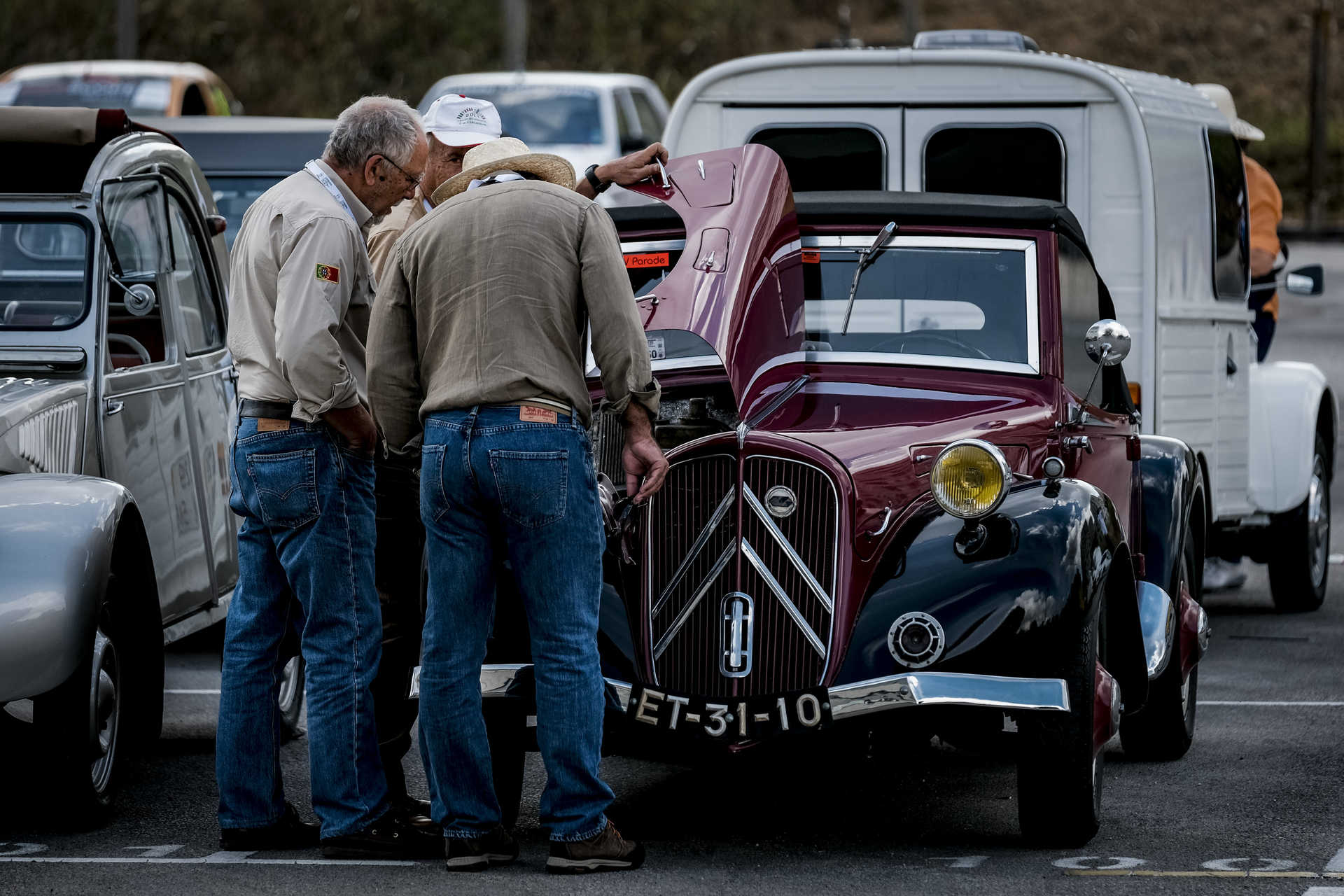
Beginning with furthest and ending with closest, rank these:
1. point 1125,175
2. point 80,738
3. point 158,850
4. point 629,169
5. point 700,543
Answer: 1. point 1125,175
2. point 629,169
3. point 80,738
4. point 158,850
5. point 700,543

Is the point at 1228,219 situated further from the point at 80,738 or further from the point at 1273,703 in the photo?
the point at 80,738

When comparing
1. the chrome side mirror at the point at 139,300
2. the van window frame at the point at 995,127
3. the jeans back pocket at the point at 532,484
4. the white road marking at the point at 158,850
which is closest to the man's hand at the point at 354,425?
the jeans back pocket at the point at 532,484

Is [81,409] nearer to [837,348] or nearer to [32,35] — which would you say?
[837,348]

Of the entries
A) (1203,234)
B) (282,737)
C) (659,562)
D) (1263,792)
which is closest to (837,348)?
(659,562)

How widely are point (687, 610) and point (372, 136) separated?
58.8 inches

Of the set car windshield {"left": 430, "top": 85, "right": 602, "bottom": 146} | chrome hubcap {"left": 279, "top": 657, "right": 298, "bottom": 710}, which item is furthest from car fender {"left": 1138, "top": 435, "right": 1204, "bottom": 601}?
car windshield {"left": 430, "top": 85, "right": 602, "bottom": 146}

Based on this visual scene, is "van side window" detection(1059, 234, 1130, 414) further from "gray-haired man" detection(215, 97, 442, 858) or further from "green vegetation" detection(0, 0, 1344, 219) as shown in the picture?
"green vegetation" detection(0, 0, 1344, 219)

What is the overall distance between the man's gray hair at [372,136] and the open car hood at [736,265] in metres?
0.90

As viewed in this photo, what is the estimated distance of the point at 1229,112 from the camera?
1180cm

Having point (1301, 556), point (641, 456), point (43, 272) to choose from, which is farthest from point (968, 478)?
point (1301, 556)

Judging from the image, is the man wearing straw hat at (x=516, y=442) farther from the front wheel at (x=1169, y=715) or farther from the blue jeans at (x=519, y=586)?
the front wheel at (x=1169, y=715)

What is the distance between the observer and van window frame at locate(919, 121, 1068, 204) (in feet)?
30.4

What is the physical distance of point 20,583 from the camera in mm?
5480

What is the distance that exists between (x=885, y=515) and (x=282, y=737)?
8.69 ft
